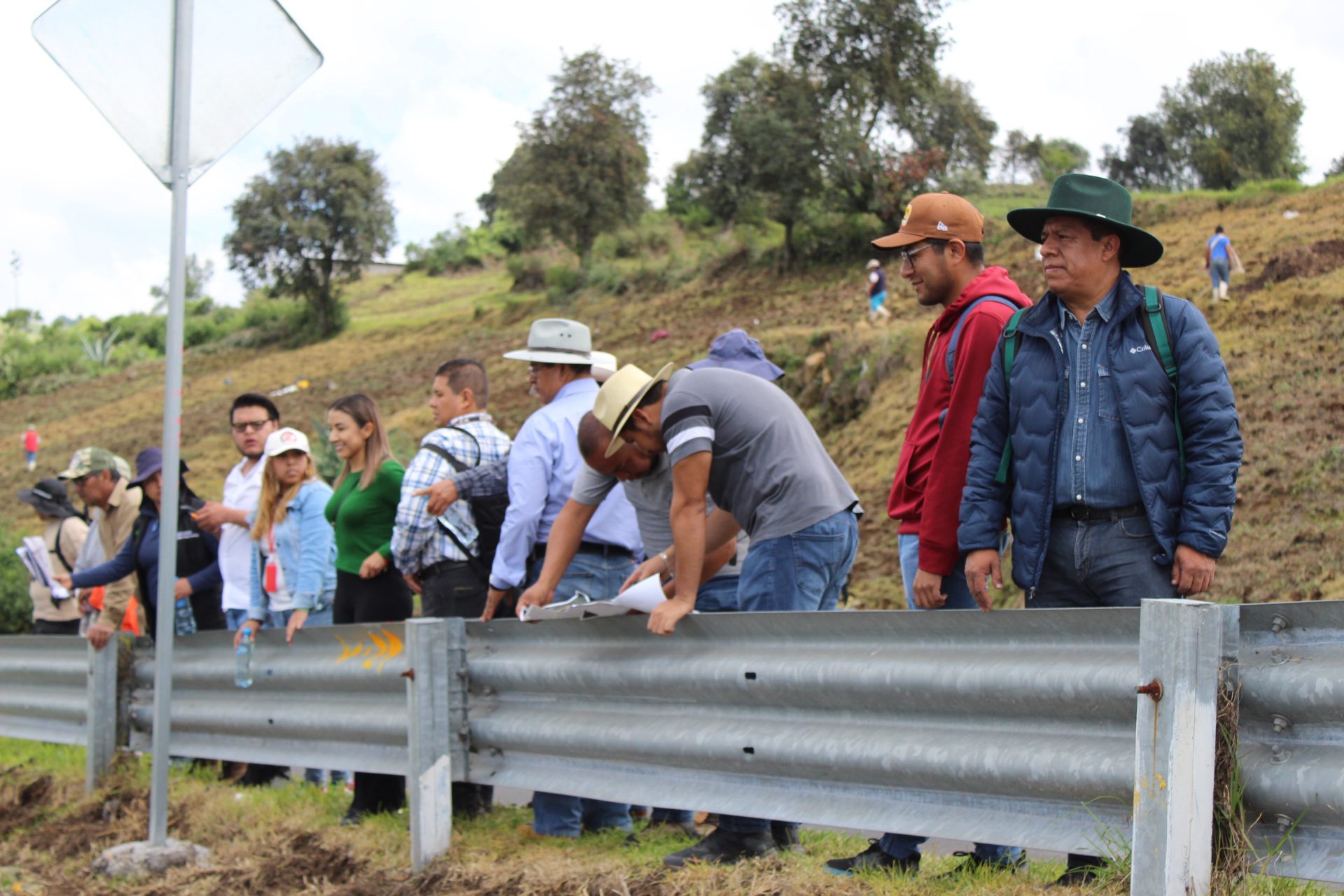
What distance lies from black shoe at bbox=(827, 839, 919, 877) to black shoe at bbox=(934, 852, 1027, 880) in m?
0.14

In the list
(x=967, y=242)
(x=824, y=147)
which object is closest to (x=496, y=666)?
(x=967, y=242)

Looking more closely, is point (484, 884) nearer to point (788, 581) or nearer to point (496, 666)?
point (496, 666)

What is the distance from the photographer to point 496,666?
474 centimetres

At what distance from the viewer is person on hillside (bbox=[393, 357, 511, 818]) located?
5.69m

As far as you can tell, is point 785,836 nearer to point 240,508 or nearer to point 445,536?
point 445,536

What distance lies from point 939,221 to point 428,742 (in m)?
2.54

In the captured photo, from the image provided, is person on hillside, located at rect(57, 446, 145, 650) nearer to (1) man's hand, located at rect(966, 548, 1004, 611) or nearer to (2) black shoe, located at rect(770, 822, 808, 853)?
(2) black shoe, located at rect(770, 822, 808, 853)

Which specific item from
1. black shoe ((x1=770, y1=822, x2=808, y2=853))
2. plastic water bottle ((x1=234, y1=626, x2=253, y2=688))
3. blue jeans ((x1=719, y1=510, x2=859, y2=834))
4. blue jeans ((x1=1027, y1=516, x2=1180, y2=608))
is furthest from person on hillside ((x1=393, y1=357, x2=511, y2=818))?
blue jeans ((x1=1027, y1=516, x2=1180, y2=608))

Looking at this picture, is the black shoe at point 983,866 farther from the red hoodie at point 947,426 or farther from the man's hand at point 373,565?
the man's hand at point 373,565

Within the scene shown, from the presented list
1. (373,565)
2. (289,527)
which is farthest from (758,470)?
(289,527)

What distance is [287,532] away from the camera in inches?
265

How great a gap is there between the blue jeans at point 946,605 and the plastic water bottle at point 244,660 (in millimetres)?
3354

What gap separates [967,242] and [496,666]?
2.25m

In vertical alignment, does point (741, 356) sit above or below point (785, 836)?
above
